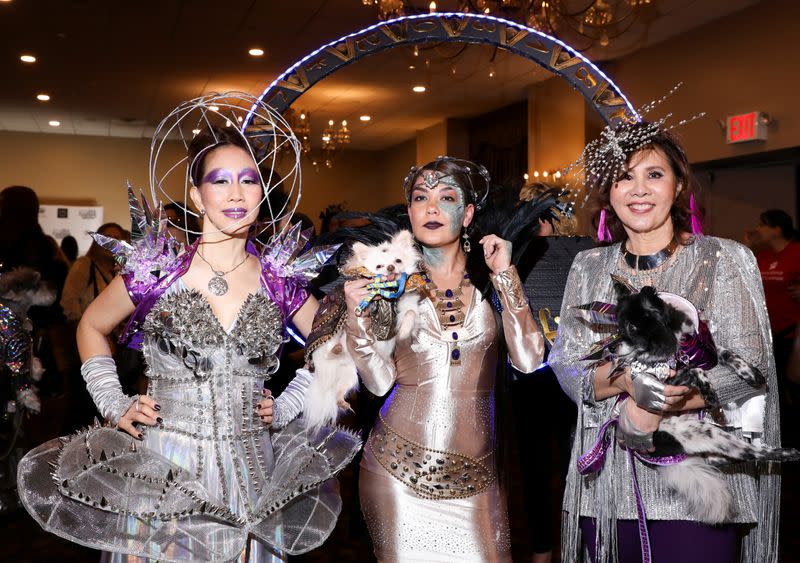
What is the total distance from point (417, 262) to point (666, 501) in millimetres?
1014

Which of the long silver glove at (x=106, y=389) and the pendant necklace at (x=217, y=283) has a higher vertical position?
the pendant necklace at (x=217, y=283)

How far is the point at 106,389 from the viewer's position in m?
2.22

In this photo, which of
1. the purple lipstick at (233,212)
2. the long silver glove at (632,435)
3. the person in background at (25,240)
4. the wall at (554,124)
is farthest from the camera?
the wall at (554,124)

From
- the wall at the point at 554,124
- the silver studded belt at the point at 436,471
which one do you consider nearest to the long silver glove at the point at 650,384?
the silver studded belt at the point at 436,471

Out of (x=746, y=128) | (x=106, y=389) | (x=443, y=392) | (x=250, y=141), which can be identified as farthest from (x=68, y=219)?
(x=443, y=392)

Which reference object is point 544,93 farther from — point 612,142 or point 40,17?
point 612,142

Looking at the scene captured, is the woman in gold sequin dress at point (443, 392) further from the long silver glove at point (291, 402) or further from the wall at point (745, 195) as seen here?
the wall at point (745, 195)

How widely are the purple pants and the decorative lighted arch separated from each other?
1.50 metres

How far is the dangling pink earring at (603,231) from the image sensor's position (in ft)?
7.59

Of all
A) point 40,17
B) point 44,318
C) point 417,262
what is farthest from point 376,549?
point 40,17

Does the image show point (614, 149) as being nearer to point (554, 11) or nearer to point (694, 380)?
point (694, 380)

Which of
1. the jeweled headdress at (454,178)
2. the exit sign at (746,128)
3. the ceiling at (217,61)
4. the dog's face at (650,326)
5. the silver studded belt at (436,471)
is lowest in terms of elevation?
the silver studded belt at (436,471)

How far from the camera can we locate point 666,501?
1944 millimetres

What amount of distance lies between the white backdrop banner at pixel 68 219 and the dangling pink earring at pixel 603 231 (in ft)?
46.7
